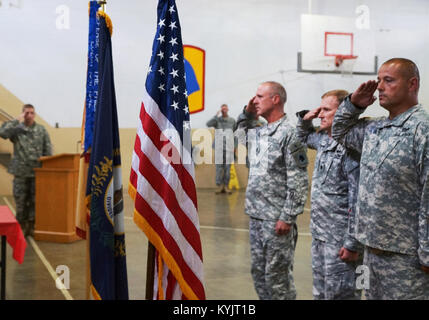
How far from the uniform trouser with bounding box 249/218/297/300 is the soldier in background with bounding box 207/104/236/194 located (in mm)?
7507

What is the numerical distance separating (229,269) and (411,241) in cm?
302

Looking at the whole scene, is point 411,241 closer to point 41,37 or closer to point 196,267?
point 196,267

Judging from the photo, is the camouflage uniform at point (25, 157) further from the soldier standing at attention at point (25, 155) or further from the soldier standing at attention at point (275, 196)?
the soldier standing at attention at point (275, 196)

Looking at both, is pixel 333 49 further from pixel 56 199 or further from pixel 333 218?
pixel 333 218

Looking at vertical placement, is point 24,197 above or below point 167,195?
below

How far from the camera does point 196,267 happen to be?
243 centimetres

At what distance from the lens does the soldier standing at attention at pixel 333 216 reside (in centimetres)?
281

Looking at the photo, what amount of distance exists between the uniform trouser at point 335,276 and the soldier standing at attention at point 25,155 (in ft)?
14.4

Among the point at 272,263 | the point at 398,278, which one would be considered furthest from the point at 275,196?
the point at 398,278

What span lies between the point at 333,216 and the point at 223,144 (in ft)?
27.4

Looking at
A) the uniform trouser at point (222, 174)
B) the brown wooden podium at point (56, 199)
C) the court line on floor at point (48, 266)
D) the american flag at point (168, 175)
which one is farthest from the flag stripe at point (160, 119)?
the uniform trouser at point (222, 174)

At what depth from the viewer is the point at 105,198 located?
2.51 m
